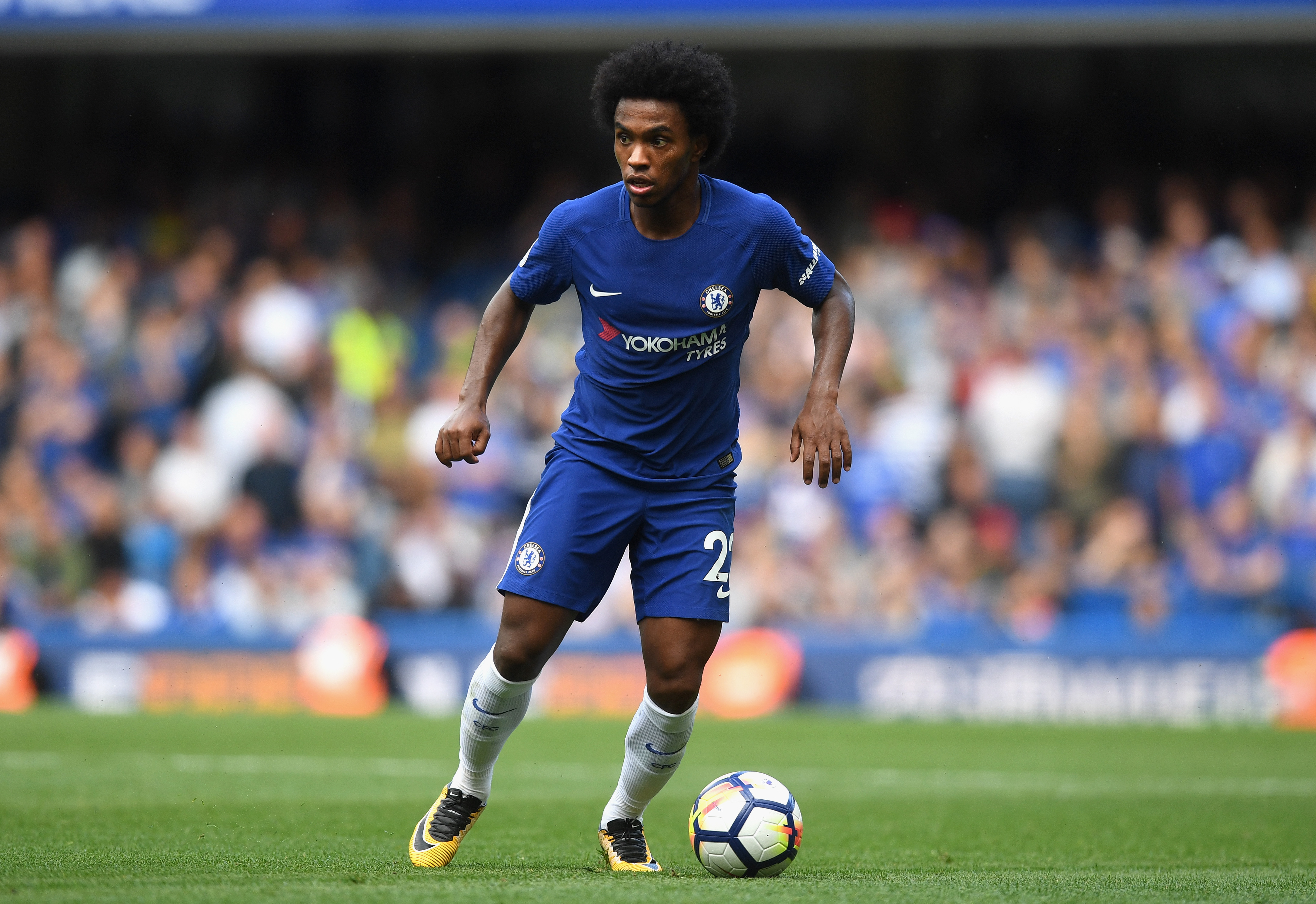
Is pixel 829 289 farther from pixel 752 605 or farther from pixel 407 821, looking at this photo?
pixel 752 605

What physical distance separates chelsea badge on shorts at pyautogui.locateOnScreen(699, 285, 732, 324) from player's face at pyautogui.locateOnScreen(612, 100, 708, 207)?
0.32m

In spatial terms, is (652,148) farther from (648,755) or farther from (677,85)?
(648,755)

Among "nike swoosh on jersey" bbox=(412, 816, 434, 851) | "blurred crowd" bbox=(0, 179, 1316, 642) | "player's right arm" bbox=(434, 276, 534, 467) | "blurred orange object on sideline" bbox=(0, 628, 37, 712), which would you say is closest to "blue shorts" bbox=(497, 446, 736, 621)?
"player's right arm" bbox=(434, 276, 534, 467)

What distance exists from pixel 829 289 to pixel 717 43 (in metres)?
10.8

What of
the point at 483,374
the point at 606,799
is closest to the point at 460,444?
the point at 483,374

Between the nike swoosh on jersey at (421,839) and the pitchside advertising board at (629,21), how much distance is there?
436 inches

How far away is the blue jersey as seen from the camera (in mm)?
5250

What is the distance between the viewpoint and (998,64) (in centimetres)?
1766

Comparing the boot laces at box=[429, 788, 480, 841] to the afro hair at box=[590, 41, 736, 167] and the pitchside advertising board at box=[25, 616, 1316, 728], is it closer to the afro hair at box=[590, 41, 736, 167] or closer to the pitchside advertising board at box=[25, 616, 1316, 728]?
the afro hair at box=[590, 41, 736, 167]

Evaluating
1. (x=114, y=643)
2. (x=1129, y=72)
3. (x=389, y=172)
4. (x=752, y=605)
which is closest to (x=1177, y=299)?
(x=1129, y=72)

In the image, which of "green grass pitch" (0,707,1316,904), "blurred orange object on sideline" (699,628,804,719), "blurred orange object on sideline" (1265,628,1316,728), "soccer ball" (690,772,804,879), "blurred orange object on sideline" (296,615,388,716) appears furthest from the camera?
"blurred orange object on sideline" (296,615,388,716)

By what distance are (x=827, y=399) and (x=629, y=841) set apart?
5.31 ft

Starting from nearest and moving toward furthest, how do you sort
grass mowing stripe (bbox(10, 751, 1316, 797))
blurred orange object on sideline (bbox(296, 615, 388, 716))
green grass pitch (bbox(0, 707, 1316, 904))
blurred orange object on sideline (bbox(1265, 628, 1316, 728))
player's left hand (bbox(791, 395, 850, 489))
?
green grass pitch (bbox(0, 707, 1316, 904)), player's left hand (bbox(791, 395, 850, 489)), grass mowing stripe (bbox(10, 751, 1316, 797)), blurred orange object on sideline (bbox(1265, 628, 1316, 728)), blurred orange object on sideline (bbox(296, 615, 388, 716))

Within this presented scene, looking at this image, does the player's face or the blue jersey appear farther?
the blue jersey
